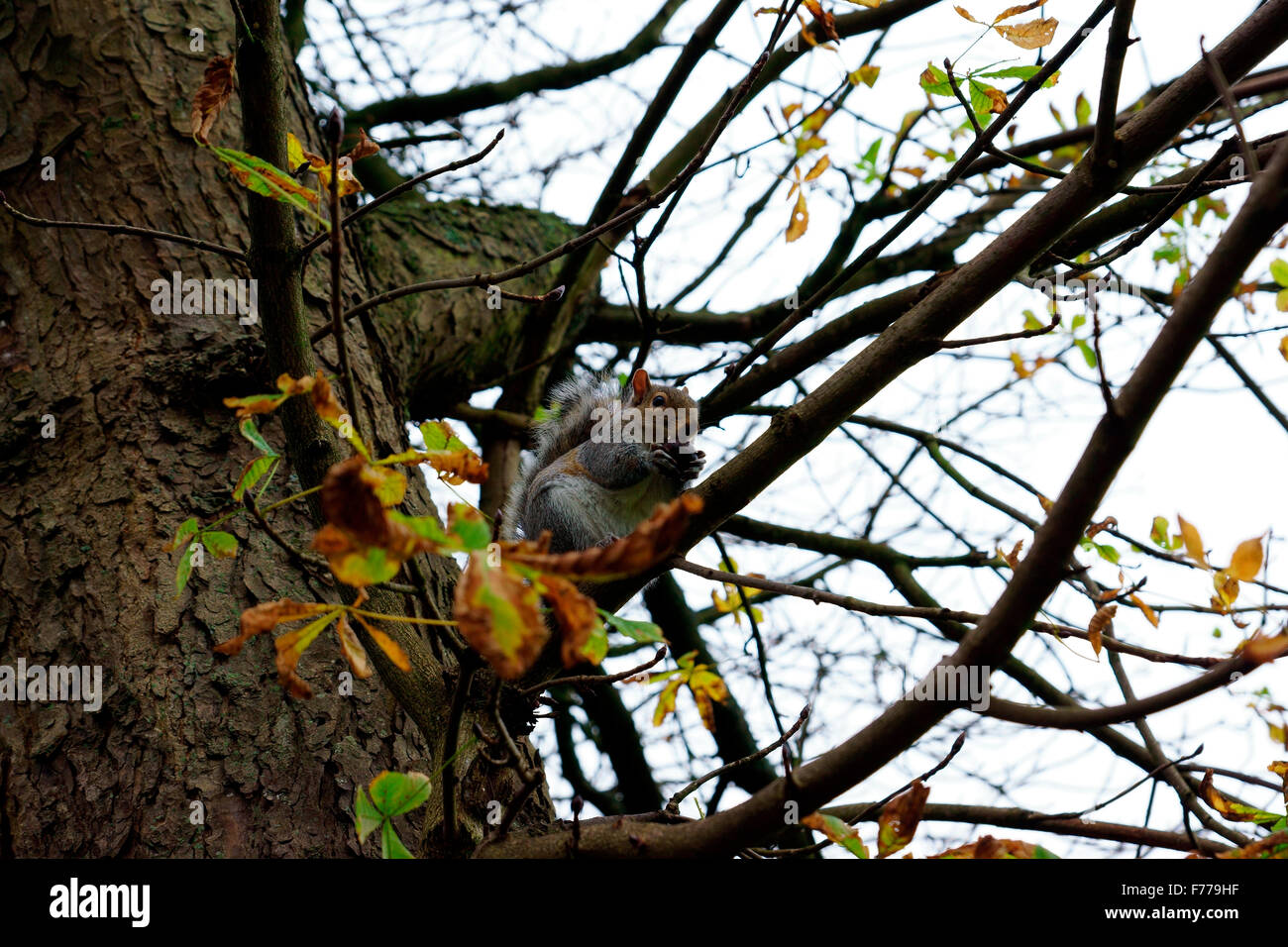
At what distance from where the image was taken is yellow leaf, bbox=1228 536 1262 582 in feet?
4.33

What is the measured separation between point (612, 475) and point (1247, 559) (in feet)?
6.66

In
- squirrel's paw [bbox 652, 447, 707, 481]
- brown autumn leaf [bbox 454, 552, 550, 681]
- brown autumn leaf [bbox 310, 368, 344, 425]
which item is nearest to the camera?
brown autumn leaf [bbox 454, 552, 550, 681]

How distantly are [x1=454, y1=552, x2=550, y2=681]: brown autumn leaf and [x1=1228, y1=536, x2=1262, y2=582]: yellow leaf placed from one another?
1.04 m

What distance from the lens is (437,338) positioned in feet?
10.4

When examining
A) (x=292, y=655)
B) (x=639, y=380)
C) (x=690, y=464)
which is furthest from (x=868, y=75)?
(x=292, y=655)

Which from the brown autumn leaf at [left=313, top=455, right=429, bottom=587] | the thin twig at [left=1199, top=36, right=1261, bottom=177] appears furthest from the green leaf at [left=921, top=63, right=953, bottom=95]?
the brown autumn leaf at [left=313, top=455, right=429, bottom=587]

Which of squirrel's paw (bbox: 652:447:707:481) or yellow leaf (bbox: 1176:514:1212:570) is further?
squirrel's paw (bbox: 652:447:707:481)

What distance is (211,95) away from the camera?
1351mm

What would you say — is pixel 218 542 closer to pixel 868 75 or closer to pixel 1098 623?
pixel 1098 623

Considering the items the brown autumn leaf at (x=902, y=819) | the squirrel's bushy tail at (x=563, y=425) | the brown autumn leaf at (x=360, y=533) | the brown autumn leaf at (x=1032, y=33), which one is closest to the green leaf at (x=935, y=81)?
the brown autumn leaf at (x=1032, y=33)

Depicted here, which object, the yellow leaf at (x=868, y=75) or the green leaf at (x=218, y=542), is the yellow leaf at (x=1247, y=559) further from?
the yellow leaf at (x=868, y=75)

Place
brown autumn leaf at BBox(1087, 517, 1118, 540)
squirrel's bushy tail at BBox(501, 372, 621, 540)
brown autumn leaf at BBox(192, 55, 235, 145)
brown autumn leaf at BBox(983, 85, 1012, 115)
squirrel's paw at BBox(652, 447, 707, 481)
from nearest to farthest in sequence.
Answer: brown autumn leaf at BBox(192, 55, 235, 145), brown autumn leaf at BBox(983, 85, 1012, 115), brown autumn leaf at BBox(1087, 517, 1118, 540), squirrel's paw at BBox(652, 447, 707, 481), squirrel's bushy tail at BBox(501, 372, 621, 540)

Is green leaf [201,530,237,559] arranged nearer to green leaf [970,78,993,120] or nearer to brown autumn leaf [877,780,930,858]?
brown autumn leaf [877,780,930,858]

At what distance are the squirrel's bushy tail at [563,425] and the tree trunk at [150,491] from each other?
0.52 meters
